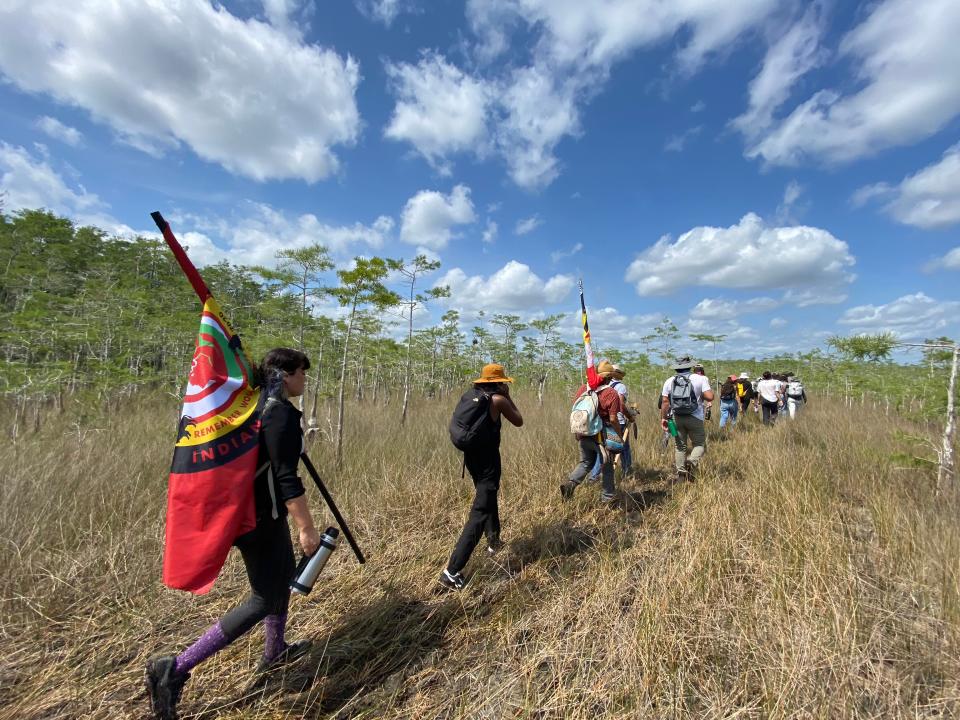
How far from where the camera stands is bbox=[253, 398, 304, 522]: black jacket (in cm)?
200

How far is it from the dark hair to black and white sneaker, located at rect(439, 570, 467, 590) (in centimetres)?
208

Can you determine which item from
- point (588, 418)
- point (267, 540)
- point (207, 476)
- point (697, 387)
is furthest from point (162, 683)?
point (697, 387)

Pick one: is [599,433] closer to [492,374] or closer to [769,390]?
[492,374]

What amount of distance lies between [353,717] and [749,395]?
13.3 m

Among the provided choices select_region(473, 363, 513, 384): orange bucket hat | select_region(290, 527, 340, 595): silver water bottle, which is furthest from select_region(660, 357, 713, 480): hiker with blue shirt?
select_region(290, 527, 340, 595): silver water bottle

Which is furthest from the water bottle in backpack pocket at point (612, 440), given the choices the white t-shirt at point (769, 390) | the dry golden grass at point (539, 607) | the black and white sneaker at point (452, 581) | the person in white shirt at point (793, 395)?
the person in white shirt at point (793, 395)

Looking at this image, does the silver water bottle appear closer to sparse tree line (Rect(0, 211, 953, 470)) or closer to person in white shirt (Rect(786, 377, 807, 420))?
sparse tree line (Rect(0, 211, 953, 470))

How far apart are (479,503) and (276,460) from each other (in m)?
1.84

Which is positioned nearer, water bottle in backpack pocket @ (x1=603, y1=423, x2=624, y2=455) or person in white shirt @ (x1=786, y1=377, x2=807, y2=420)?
water bottle in backpack pocket @ (x1=603, y1=423, x2=624, y2=455)

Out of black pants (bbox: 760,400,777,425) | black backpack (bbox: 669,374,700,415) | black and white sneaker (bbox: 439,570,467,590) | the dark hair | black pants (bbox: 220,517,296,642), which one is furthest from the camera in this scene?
black pants (bbox: 760,400,777,425)

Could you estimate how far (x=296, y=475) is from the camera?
209 cm

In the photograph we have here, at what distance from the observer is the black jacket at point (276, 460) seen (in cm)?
200

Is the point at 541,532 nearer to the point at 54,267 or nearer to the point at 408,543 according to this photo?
the point at 408,543

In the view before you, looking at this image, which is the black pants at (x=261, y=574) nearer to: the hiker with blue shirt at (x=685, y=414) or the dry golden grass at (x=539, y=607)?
the dry golden grass at (x=539, y=607)
